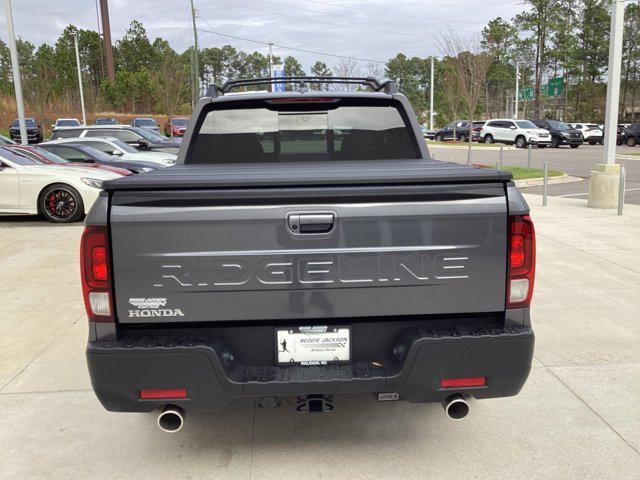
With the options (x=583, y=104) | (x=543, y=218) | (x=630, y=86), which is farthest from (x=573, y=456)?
(x=630, y=86)

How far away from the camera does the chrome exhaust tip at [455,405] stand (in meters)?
2.86

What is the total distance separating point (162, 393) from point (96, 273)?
62cm

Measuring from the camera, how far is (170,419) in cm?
284

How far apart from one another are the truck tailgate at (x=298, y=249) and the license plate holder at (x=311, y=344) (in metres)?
0.09

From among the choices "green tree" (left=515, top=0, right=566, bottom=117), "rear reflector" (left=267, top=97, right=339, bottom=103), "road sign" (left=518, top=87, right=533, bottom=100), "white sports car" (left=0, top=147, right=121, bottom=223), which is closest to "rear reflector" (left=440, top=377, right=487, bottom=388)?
"rear reflector" (left=267, top=97, right=339, bottom=103)

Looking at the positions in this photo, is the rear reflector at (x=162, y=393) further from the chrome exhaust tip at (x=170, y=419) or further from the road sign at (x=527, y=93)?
the road sign at (x=527, y=93)

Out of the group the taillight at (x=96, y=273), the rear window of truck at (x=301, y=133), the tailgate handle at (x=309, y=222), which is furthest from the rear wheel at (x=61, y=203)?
the tailgate handle at (x=309, y=222)

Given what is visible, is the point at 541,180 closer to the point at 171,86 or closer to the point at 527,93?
the point at 171,86

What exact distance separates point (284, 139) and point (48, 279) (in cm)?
433

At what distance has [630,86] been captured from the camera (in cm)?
7388

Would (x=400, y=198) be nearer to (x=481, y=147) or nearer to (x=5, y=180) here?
(x=5, y=180)

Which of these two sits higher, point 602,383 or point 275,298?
point 275,298

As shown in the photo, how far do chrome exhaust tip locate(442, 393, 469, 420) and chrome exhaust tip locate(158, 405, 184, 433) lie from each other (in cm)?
126

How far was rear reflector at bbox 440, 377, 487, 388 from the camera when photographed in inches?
109
